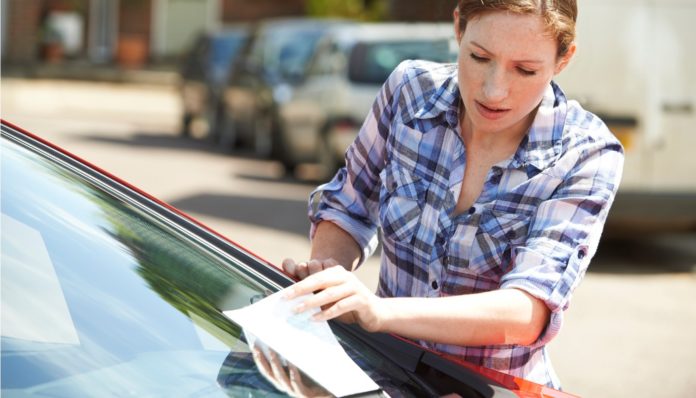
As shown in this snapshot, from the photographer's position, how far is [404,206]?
230cm

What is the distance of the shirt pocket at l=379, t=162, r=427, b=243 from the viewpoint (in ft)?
7.50

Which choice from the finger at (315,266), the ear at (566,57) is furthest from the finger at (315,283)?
the ear at (566,57)

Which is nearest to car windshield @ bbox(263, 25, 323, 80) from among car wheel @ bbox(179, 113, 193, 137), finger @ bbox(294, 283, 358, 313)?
car wheel @ bbox(179, 113, 193, 137)

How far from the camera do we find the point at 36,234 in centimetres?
189

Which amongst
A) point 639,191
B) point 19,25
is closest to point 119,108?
point 19,25

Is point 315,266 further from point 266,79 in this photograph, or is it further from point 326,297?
point 266,79


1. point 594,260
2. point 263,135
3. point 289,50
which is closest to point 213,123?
point 263,135

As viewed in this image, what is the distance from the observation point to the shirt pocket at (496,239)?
7.16ft

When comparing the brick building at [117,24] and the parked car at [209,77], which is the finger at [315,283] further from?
the brick building at [117,24]

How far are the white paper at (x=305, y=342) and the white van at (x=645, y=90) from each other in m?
6.34

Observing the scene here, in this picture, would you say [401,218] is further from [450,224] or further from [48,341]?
[48,341]

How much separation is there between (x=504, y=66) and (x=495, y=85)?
0.04 meters

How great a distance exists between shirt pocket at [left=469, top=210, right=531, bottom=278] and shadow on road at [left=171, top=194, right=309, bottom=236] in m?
7.20

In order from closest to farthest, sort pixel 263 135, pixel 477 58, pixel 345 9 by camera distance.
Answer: pixel 477 58
pixel 263 135
pixel 345 9
